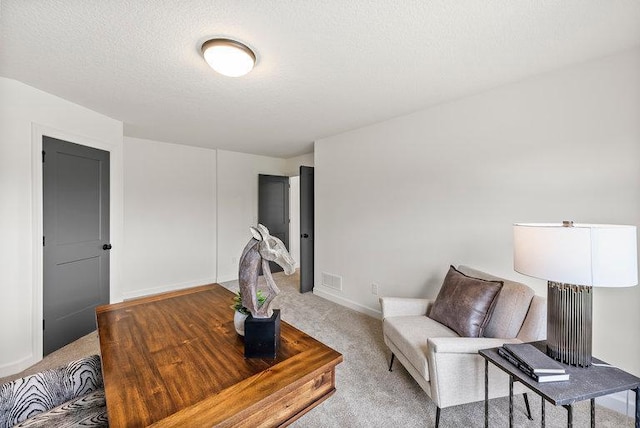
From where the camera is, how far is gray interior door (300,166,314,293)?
13.7ft

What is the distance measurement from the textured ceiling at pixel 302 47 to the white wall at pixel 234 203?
2057mm

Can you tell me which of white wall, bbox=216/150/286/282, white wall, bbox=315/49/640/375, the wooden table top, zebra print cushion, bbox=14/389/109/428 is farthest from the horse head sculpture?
white wall, bbox=216/150/286/282

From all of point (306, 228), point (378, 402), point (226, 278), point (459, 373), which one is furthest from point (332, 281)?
point (459, 373)

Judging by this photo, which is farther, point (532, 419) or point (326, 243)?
point (326, 243)

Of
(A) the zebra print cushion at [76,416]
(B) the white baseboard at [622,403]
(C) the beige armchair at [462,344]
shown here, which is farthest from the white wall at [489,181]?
(A) the zebra print cushion at [76,416]

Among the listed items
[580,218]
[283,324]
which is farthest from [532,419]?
[283,324]

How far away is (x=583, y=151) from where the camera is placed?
1.85m

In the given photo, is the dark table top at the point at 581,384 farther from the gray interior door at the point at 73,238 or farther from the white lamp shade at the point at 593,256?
the gray interior door at the point at 73,238

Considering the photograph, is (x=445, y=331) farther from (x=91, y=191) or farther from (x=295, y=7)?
(x=91, y=191)

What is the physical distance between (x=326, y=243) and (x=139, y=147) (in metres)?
3.13

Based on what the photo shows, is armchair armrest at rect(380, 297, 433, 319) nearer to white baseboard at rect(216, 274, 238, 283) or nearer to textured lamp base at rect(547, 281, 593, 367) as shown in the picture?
textured lamp base at rect(547, 281, 593, 367)

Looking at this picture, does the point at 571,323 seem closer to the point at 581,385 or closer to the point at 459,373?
the point at 581,385

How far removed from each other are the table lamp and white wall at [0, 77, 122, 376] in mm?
3679

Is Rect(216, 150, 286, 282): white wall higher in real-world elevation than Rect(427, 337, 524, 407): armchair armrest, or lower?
higher
